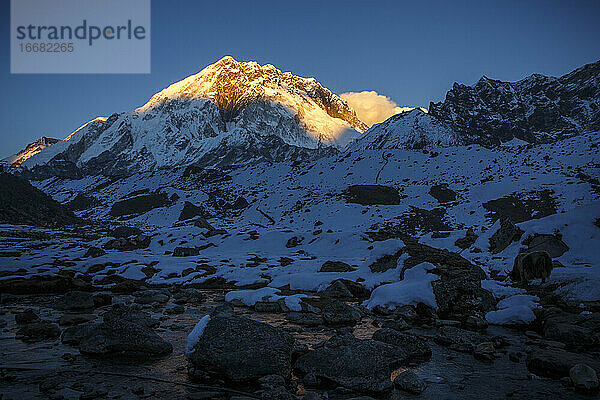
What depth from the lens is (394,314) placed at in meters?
15.7

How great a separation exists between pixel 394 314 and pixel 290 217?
165ft

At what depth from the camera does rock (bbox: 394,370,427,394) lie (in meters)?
8.29

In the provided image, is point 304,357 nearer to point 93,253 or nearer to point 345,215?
point 93,253

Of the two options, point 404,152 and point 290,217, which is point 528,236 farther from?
point 404,152

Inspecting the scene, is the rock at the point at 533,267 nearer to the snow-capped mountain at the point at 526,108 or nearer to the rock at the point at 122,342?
the rock at the point at 122,342

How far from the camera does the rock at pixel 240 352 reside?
8.87 meters

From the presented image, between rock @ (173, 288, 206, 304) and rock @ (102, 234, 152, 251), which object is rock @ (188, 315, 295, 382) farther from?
rock @ (102, 234, 152, 251)

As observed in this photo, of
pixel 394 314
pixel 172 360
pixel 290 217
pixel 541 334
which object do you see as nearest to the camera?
pixel 172 360

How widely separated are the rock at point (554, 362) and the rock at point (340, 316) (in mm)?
6168

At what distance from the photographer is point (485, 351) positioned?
35.1 ft

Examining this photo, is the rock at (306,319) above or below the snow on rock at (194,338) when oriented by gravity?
below

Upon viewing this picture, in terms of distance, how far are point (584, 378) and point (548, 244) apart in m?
18.1

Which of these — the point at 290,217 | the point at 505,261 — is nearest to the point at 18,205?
the point at 290,217

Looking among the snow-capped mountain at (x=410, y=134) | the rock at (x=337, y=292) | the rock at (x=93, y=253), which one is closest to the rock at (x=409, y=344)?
the rock at (x=337, y=292)
